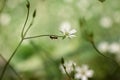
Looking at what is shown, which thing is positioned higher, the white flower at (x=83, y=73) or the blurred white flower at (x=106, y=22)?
the blurred white flower at (x=106, y=22)

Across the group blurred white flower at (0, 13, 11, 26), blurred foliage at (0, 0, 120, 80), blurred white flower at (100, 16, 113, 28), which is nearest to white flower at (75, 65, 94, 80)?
blurred foliage at (0, 0, 120, 80)

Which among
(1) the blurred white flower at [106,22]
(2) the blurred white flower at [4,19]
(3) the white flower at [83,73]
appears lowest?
(3) the white flower at [83,73]

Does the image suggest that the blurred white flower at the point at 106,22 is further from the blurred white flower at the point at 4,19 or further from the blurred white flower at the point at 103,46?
the blurred white flower at the point at 4,19

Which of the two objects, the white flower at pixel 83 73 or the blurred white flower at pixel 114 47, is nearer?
the white flower at pixel 83 73

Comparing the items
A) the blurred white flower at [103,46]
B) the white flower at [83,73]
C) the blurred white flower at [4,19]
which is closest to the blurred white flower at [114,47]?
the blurred white flower at [103,46]

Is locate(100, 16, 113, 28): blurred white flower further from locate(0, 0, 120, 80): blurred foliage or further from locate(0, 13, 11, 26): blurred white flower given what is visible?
locate(0, 13, 11, 26): blurred white flower

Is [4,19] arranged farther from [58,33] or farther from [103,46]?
[103,46]

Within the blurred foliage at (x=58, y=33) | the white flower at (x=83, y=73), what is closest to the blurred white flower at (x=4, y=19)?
the blurred foliage at (x=58, y=33)
